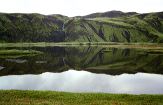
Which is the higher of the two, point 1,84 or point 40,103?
point 40,103

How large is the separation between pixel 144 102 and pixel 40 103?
561 inches

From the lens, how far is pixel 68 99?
41438mm

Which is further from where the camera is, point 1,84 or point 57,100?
point 1,84

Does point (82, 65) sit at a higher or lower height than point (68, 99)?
lower

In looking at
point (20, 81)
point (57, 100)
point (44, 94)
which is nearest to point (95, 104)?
point (57, 100)

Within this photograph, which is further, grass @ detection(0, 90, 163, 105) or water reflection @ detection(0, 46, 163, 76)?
water reflection @ detection(0, 46, 163, 76)

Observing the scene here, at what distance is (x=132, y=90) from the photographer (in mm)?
54625

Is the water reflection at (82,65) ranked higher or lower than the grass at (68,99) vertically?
lower

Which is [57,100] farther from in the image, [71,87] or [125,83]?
[125,83]

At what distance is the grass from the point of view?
126ft

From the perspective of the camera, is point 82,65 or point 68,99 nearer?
point 68,99

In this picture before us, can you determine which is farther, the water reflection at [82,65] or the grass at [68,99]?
the water reflection at [82,65]

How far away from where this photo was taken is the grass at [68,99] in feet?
126

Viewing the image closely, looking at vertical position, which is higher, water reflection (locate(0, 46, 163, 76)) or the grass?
the grass
